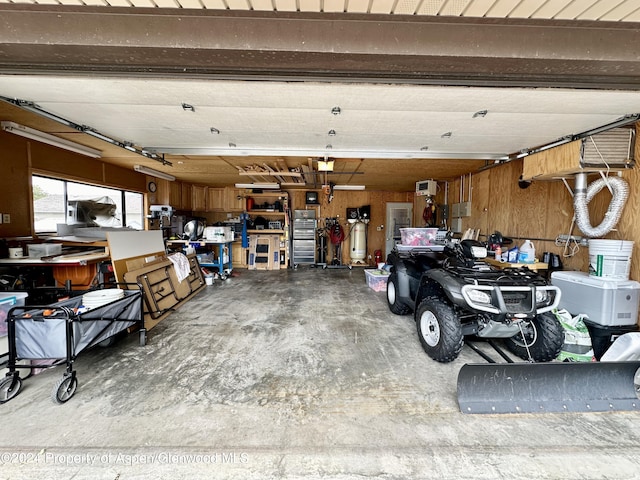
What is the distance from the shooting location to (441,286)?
256 cm

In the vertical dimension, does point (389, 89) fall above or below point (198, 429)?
above

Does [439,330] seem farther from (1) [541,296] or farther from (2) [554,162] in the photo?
(2) [554,162]

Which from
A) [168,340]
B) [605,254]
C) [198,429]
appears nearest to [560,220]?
[605,254]

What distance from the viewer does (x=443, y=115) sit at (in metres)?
2.49

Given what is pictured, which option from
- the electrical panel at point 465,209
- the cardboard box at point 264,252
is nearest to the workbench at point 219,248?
the cardboard box at point 264,252

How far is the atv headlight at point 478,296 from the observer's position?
2113 mm

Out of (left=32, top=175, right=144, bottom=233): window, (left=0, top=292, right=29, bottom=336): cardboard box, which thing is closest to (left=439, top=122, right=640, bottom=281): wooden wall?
(left=0, top=292, right=29, bottom=336): cardboard box

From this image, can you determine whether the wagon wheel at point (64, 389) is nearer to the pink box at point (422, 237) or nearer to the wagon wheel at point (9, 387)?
the wagon wheel at point (9, 387)

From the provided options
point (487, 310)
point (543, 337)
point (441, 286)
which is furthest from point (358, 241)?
point (487, 310)

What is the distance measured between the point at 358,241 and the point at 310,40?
6859 millimetres

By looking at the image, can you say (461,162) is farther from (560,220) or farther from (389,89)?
(389,89)

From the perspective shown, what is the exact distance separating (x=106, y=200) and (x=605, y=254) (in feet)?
24.1

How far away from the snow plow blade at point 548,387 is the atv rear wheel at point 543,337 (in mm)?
340

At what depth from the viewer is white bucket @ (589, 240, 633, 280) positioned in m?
2.44
